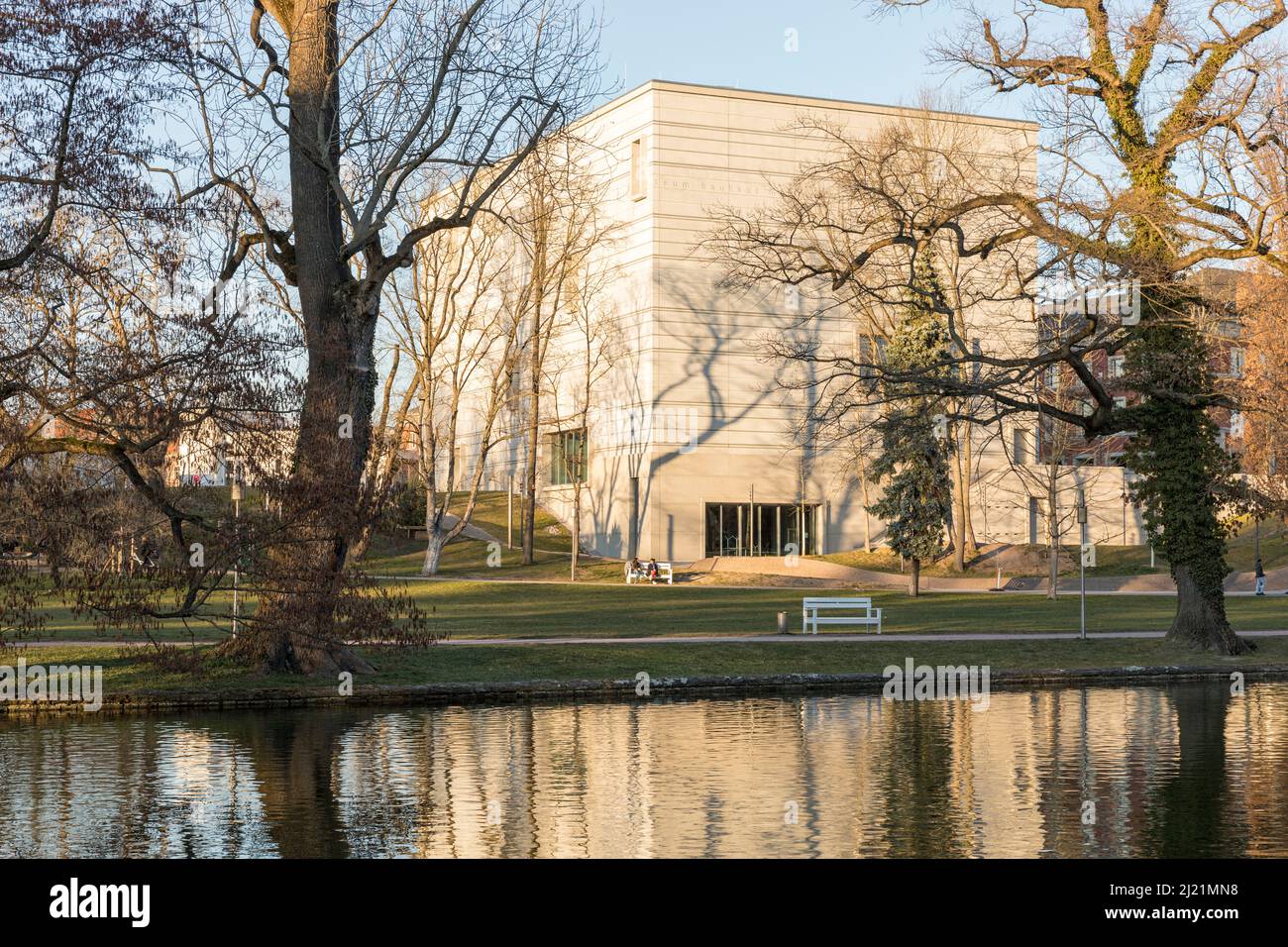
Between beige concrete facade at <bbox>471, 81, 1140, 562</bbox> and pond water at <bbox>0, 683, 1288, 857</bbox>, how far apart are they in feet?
158

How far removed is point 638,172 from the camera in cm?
6931

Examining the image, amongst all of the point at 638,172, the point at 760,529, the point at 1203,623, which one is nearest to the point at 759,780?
the point at 1203,623

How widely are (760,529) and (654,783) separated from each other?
57.6 metres

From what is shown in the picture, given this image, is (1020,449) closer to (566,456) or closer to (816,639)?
(566,456)

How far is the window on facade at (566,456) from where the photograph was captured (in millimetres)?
71938

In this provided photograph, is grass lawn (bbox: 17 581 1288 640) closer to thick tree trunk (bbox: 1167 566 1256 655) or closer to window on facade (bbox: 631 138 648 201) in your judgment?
thick tree trunk (bbox: 1167 566 1256 655)

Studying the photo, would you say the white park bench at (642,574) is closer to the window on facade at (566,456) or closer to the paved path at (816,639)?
the window on facade at (566,456)

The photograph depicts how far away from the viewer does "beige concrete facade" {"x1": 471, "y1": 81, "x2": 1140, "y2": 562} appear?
68500mm

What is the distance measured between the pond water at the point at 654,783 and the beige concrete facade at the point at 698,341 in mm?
48254

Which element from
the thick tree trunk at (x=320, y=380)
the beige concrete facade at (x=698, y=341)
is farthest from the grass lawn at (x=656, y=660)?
the beige concrete facade at (x=698, y=341)

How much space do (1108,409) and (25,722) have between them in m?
19.4
